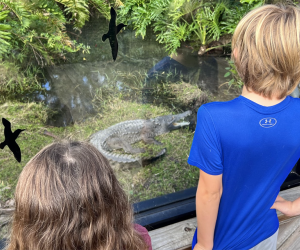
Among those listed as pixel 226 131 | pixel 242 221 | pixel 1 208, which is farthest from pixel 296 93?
pixel 1 208

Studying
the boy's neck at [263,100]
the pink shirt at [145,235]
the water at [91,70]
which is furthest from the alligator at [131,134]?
the boy's neck at [263,100]

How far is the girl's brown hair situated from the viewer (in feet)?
1.80

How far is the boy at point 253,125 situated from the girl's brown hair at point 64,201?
1.13 ft

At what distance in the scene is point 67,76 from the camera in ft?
4.42

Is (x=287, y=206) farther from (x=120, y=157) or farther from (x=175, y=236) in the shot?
(x=120, y=157)

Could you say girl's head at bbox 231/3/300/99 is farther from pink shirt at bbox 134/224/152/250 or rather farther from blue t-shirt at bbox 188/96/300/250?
pink shirt at bbox 134/224/152/250

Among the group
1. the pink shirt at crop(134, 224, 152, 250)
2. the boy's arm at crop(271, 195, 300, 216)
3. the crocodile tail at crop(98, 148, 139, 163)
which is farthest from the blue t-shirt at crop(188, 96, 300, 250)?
the crocodile tail at crop(98, 148, 139, 163)

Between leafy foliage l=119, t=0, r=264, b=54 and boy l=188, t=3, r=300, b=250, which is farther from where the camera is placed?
leafy foliage l=119, t=0, r=264, b=54

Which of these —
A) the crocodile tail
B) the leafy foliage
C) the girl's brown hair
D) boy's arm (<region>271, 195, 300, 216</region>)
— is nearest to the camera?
the girl's brown hair

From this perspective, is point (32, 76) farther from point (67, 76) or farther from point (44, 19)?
point (44, 19)

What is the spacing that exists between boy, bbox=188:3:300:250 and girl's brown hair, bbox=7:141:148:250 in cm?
34

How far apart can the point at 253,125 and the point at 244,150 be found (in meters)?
0.09

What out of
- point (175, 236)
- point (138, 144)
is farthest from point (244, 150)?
point (138, 144)

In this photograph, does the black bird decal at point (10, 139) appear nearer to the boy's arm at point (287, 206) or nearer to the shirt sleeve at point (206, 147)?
the shirt sleeve at point (206, 147)
